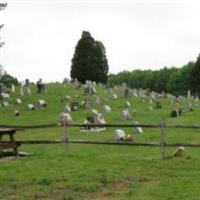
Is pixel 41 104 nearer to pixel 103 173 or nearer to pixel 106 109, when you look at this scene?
pixel 106 109

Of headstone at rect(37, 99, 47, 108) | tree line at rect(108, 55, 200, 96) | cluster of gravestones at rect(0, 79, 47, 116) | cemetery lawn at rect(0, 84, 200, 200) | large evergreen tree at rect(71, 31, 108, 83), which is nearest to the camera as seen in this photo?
cemetery lawn at rect(0, 84, 200, 200)

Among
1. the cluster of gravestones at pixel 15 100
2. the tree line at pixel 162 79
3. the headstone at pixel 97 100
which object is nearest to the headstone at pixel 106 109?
the headstone at pixel 97 100

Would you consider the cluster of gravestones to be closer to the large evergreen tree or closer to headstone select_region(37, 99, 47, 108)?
headstone select_region(37, 99, 47, 108)

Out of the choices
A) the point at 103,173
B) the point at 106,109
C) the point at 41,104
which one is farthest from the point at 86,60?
the point at 103,173

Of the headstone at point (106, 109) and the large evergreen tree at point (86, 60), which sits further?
the large evergreen tree at point (86, 60)

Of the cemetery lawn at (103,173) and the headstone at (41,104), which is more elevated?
the headstone at (41,104)

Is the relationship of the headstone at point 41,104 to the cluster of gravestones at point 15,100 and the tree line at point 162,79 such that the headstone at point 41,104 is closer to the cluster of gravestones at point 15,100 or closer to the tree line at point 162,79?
the cluster of gravestones at point 15,100

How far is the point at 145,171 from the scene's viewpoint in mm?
18000

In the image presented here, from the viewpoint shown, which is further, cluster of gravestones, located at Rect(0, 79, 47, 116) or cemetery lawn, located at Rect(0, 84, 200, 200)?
cluster of gravestones, located at Rect(0, 79, 47, 116)

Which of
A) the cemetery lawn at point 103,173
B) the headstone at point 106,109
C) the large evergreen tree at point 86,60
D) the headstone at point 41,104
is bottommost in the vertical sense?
the cemetery lawn at point 103,173

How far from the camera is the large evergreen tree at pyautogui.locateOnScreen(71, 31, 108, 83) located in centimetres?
7050

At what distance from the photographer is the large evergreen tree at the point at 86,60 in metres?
70.5

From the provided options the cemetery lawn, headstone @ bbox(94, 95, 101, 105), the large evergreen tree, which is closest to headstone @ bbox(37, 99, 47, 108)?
headstone @ bbox(94, 95, 101, 105)

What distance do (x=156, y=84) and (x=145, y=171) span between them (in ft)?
521
